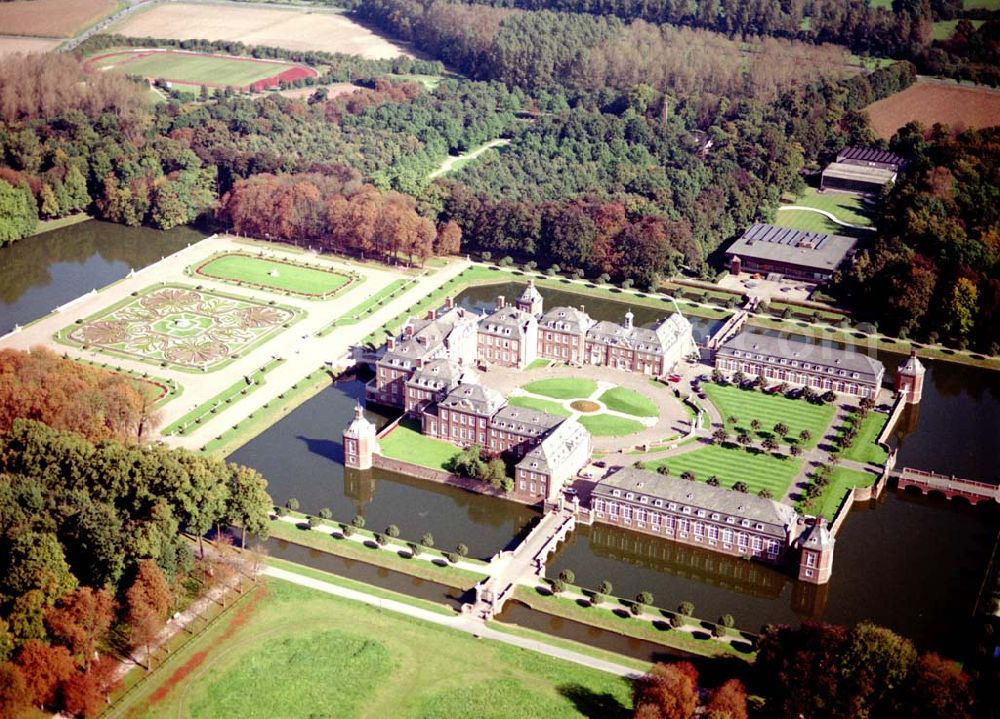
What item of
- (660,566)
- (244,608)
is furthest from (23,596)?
(660,566)

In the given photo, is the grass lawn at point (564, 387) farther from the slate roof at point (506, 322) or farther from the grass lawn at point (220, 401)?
the grass lawn at point (220, 401)

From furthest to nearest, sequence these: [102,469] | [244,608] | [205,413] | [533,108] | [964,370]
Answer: [533,108] < [964,370] < [205,413] < [102,469] < [244,608]

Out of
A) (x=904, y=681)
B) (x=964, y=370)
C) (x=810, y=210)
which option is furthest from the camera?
(x=810, y=210)

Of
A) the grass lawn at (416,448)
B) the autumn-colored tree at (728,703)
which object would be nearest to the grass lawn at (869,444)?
the grass lawn at (416,448)

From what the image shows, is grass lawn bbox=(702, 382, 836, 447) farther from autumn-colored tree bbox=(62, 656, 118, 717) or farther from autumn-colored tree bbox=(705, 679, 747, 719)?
autumn-colored tree bbox=(62, 656, 118, 717)

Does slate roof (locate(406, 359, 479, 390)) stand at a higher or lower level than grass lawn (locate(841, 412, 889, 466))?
higher

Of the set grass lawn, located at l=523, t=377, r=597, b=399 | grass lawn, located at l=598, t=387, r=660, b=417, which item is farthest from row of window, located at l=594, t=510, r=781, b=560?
grass lawn, located at l=523, t=377, r=597, b=399

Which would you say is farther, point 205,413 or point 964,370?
point 964,370

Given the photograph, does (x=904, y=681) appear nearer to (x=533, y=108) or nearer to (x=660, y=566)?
(x=660, y=566)

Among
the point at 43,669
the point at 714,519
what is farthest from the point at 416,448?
the point at 43,669
